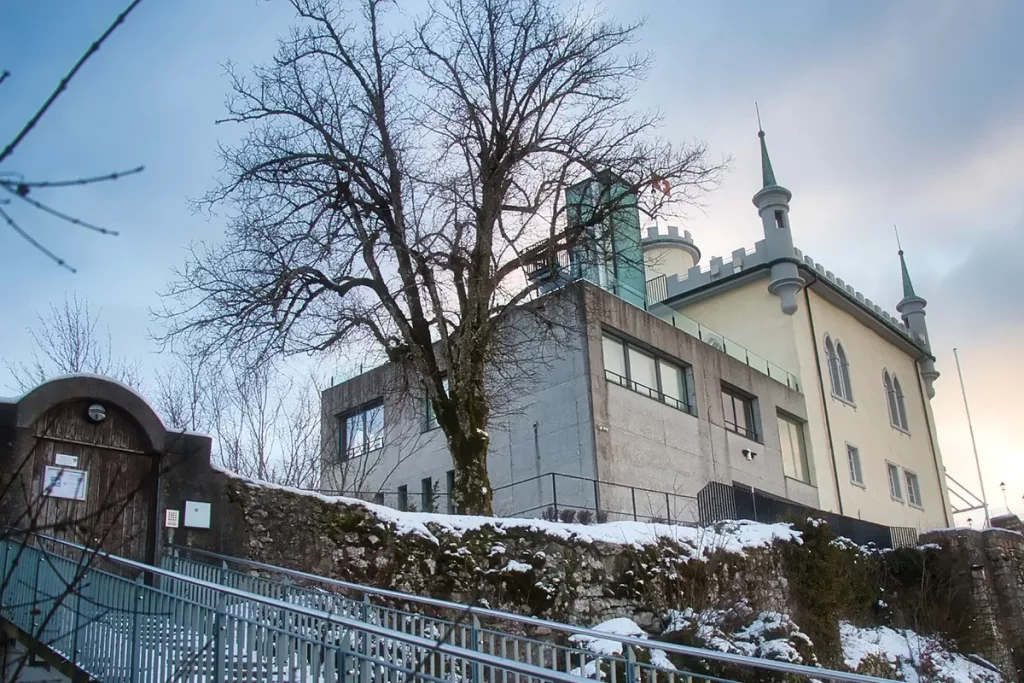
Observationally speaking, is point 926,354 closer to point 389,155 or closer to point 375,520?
point 389,155

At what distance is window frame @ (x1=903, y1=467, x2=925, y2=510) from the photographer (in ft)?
132

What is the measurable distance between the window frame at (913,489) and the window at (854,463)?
4.91 meters

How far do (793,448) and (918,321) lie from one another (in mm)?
17146

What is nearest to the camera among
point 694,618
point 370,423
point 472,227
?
point 694,618

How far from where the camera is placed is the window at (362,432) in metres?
30.7

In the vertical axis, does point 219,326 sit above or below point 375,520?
above

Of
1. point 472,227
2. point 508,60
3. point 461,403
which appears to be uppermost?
point 508,60

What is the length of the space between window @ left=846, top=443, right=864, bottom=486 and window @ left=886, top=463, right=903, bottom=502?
2.93m

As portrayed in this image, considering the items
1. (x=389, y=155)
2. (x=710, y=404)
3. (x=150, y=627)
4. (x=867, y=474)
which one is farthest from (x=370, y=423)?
(x=150, y=627)

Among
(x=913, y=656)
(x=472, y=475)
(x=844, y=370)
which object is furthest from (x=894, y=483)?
(x=472, y=475)

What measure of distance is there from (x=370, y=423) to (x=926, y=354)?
26461 millimetres

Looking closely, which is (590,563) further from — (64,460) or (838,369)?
(838,369)

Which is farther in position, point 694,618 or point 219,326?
point 219,326

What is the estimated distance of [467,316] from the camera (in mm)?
19734
